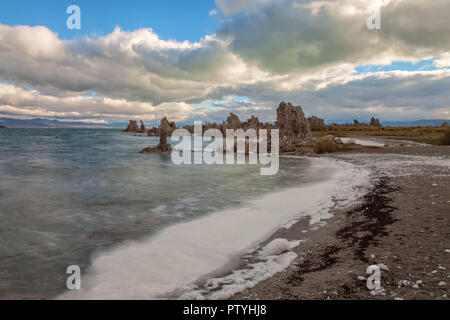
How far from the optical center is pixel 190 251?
8.10 metres

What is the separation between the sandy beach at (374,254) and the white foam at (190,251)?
73 cm

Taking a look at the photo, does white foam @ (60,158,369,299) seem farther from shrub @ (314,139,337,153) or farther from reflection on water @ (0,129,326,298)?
shrub @ (314,139,337,153)

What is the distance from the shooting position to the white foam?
19.7 ft

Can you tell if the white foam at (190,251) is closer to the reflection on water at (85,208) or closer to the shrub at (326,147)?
the reflection on water at (85,208)

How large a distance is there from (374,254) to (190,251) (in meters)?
4.95

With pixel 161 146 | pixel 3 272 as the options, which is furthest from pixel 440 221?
pixel 161 146

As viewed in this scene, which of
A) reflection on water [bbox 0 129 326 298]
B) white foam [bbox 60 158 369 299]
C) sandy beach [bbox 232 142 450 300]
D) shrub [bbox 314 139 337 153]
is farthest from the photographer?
shrub [bbox 314 139 337 153]

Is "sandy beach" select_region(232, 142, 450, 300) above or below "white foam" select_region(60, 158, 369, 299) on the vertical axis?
above

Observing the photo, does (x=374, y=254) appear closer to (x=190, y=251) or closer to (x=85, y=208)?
(x=190, y=251)

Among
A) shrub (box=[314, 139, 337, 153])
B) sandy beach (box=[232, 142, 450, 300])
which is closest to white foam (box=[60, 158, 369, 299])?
sandy beach (box=[232, 142, 450, 300])

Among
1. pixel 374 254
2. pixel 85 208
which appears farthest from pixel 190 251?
pixel 85 208

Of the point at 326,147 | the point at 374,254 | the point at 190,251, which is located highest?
the point at 326,147

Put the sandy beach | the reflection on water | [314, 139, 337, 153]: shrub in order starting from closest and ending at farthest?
the sandy beach < the reflection on water < [314, 139, 337, 153]: shrub

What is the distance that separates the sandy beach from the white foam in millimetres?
730
